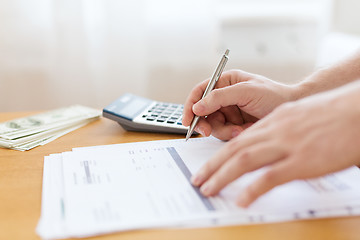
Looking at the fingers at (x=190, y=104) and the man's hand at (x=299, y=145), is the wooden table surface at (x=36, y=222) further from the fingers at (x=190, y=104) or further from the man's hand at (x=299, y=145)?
the fingers at (x=190, y=104)

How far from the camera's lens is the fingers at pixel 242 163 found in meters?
0.49

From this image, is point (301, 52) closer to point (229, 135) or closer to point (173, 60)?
point (173, 60)

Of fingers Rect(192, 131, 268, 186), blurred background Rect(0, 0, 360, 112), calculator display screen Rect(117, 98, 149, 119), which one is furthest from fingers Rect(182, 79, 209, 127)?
blurred background Rect(0, 0, 360, 112)

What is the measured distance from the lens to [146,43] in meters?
1.75

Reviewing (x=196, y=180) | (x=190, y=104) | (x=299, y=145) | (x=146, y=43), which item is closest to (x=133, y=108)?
(x=190, y=104)

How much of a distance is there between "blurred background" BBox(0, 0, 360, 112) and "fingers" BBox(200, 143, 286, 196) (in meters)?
1.13

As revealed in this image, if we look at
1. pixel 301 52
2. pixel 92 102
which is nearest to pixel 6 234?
pixel 92 102

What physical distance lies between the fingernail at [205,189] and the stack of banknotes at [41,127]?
383mm

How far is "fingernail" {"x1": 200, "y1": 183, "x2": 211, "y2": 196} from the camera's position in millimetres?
525

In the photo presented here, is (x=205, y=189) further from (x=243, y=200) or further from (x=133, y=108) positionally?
(x=133, y=108)

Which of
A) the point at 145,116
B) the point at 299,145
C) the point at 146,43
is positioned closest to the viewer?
the point at 299,145

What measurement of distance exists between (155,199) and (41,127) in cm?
44

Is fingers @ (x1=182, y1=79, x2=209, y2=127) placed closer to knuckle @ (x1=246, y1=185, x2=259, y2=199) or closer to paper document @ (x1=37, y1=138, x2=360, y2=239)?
paper document @ (x1=37, y1=138, x2=360, y2=239)

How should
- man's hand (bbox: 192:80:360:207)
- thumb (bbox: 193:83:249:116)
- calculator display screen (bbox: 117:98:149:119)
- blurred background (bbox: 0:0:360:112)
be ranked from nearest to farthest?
man's hand (bbox: 192:80:360:207) < thumb (bbox: 193:83:249:116) < calculator display screen (bbox: 117:98:149:119) < blurred background (bbox: 0:0:360:112)
